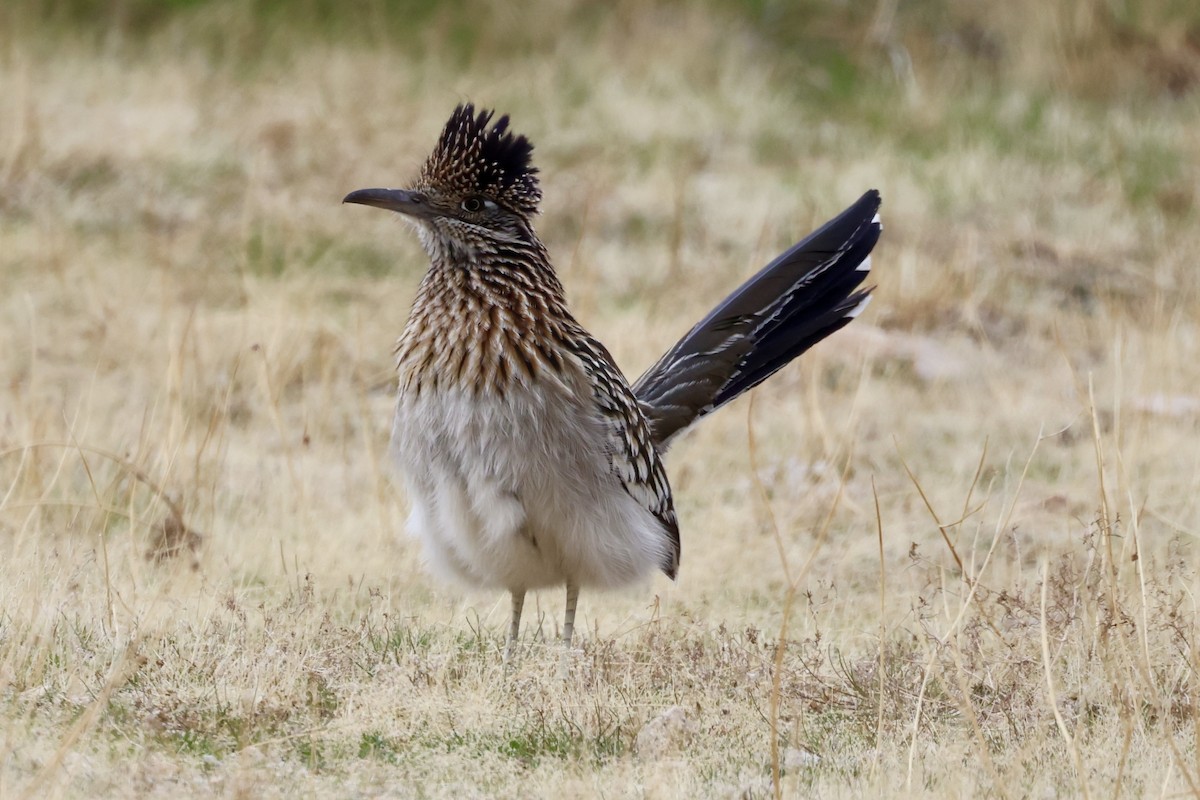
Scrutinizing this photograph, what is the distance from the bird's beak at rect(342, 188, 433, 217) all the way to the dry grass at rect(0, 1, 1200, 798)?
1224 millimetres

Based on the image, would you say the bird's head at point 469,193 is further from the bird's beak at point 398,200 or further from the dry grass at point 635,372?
the dry grass at point 635,372

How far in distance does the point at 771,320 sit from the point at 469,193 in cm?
151

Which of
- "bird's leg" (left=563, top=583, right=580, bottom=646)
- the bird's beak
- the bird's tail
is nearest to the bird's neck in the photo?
the bird's beak

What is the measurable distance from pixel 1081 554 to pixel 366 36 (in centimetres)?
974

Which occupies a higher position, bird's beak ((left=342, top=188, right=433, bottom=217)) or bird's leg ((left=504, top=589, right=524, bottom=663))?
bird's beak ((left=342, top=188, right=433, bottom=217))

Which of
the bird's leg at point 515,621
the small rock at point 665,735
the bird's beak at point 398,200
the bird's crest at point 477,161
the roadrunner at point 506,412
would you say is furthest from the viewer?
the bird's crest at point 477,161

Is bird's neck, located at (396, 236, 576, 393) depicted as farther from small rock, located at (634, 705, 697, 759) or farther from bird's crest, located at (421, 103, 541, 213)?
small rock, located at (634, 705, 697, 759)

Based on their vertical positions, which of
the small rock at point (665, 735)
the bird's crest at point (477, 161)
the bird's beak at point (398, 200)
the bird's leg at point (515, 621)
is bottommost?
the small rock at point (665, 735)

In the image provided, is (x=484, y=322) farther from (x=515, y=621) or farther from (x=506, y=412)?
(x=515, y=621)

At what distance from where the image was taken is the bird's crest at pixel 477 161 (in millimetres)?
5312

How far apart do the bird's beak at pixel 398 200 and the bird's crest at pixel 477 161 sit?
9cm

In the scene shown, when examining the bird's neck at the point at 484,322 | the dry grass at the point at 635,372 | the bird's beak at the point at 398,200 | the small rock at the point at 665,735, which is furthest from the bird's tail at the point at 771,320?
the small rock at the point at 665,735

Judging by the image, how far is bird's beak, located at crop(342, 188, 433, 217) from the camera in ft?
17.0

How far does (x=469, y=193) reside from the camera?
17.5ft
